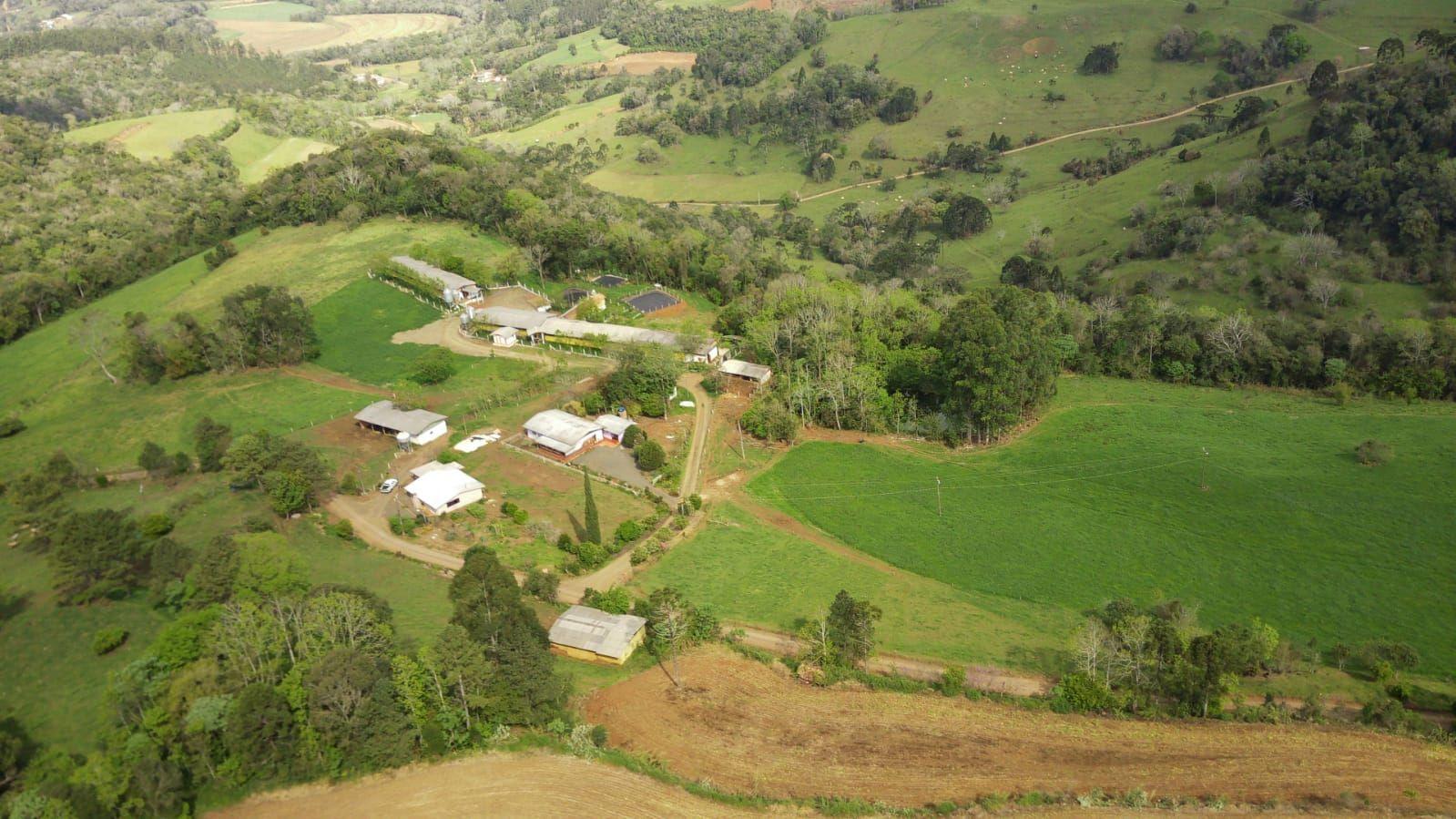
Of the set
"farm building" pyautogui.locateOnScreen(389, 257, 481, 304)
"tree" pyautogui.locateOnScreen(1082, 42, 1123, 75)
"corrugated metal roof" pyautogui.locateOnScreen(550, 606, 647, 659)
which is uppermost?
"tree" pyautogui.locateOnScreen(1082, 42, 1123, 75)

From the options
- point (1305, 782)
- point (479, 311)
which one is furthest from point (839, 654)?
point (479, 311)

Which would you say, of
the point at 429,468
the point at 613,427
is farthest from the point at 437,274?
the point at 429,468

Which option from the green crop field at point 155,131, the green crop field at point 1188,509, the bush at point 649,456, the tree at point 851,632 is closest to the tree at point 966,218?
the green crop field at point 1188,509

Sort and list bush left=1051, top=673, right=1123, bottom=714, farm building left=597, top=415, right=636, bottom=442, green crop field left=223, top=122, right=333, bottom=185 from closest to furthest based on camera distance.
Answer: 1. bush left=1051, top=673, right=1123, bottom=714
2. farm building left=597, top=415, right=636, bottom=442
3. green crop field left=223, top=122, right=333, bottom=185

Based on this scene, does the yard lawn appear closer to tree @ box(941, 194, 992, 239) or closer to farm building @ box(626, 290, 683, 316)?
farm building @ box(626, 290, 683, 316)

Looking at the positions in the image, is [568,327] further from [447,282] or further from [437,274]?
[437,274]

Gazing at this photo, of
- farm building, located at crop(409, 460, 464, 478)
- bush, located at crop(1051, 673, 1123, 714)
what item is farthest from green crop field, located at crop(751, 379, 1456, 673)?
farm building, located at crop(409, 460, 464, 478)
